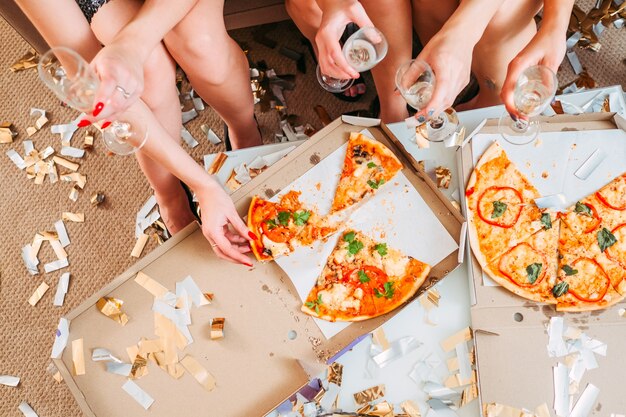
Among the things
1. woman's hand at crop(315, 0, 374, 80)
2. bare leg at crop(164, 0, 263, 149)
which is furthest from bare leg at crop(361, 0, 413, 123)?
bare leg at crop(164, 0, 263, 149)

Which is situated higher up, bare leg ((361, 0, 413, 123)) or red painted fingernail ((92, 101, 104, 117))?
red painted fingernail ((92, 101, 104, 117))

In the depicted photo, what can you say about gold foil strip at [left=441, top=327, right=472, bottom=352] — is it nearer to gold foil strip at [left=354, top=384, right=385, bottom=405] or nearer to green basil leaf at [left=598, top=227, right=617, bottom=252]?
gold foil strip at [left=354, top=384, right=385, bottom=405]

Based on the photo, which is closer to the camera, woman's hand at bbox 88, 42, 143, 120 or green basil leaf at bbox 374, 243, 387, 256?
woman's hand at bbox 88, 42, 143, 120

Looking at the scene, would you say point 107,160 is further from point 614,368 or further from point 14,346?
point 614,368

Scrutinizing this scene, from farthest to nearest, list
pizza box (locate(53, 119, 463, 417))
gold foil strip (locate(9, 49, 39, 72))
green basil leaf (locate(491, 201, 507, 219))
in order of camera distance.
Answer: gold foil strip (locate(9, 49, 39, 72))
green basil leaf (locate(491, 201, 507, 219))
pizza box (locate(53, 119, 463, 417))

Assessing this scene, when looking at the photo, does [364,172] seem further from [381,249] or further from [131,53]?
[131,53]

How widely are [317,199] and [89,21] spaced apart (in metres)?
0.67

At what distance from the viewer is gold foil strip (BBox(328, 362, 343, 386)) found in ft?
4.31

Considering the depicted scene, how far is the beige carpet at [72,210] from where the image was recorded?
6.07 feet

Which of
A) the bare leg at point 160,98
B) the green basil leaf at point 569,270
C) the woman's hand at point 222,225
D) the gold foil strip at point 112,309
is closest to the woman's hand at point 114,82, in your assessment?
the bare leg at point 160,98

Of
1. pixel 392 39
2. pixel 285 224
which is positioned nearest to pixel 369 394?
pixel 285 224

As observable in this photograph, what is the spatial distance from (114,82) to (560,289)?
3.51 ft

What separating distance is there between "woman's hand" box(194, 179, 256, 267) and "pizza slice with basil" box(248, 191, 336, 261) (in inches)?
1.5

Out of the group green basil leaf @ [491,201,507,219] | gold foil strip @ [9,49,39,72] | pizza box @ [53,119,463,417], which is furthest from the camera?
gold foil strip @ [9,49,39,72]
